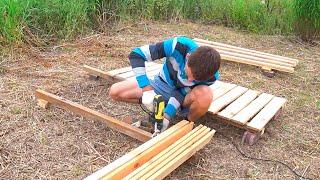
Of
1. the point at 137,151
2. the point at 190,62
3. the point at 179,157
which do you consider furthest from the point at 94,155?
the point at 190,62

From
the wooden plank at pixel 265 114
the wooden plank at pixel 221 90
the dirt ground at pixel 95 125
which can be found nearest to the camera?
the dirt ground at pixel 95 125

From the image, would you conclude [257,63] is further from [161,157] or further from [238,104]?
[161,157]

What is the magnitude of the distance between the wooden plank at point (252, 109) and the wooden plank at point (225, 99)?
158 mm

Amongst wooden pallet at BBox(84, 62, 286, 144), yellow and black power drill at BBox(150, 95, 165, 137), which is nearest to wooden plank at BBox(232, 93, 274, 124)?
wooden pallet at BBox(84, 62, 286, 144)

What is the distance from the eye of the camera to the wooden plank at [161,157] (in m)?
2.37

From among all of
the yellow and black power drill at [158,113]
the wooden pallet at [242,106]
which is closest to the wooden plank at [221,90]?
the wooden pallet at [242,106]

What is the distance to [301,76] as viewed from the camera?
4746mm

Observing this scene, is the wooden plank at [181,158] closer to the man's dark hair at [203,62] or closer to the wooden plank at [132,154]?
the wooden plank at [132,154]

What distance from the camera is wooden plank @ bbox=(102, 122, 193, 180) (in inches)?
93.3

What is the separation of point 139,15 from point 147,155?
12.3 ft

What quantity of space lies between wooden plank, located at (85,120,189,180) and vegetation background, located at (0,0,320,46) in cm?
230

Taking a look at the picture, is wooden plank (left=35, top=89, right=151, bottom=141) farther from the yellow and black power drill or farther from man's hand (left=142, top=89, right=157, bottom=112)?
man's hand (left=142, top=89, right=157, bottom=112)

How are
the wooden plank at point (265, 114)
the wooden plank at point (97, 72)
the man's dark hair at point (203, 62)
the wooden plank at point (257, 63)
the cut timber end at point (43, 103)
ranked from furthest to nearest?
the wooden plank at point (257, 63) < the wooden plank at point (97, 72) < the cut timber end at point (43, 103) < the wooden plank at point (265, 114) < the man's dark hair at point (203, 62)

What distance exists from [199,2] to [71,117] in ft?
12.7
